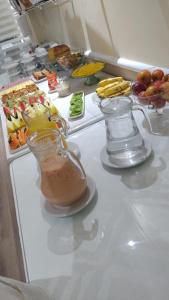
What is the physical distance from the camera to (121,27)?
1004 mm

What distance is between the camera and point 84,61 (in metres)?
1.36

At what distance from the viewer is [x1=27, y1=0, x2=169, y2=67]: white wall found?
0.82 m

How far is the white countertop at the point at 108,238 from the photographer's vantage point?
39cm

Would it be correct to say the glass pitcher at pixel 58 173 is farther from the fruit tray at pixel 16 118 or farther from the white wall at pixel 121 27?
the white wall at pixel 121 27

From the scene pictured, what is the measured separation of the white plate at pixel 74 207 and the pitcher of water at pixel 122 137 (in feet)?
0.25

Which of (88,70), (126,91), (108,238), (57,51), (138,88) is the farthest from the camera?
(57,51)

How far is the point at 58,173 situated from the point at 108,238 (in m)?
0.13

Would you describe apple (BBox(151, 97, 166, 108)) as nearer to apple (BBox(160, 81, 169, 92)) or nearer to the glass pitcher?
apple (BBox(160, 81, 169, 92))

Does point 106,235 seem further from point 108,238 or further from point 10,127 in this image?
point 10,127

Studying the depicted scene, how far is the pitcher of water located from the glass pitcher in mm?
104

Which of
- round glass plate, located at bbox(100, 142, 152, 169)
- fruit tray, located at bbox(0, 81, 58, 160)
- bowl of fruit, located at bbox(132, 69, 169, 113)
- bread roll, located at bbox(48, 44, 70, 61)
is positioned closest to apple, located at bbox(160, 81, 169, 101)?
bowl of fruit, located at bbox(132, 69, 169, 113)

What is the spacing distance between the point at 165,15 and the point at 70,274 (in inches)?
26.3

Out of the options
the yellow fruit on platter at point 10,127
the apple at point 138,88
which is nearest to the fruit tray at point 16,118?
the yellow fruit on platter at point 10,127

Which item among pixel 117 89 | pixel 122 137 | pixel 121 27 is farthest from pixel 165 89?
pixel 121 27
